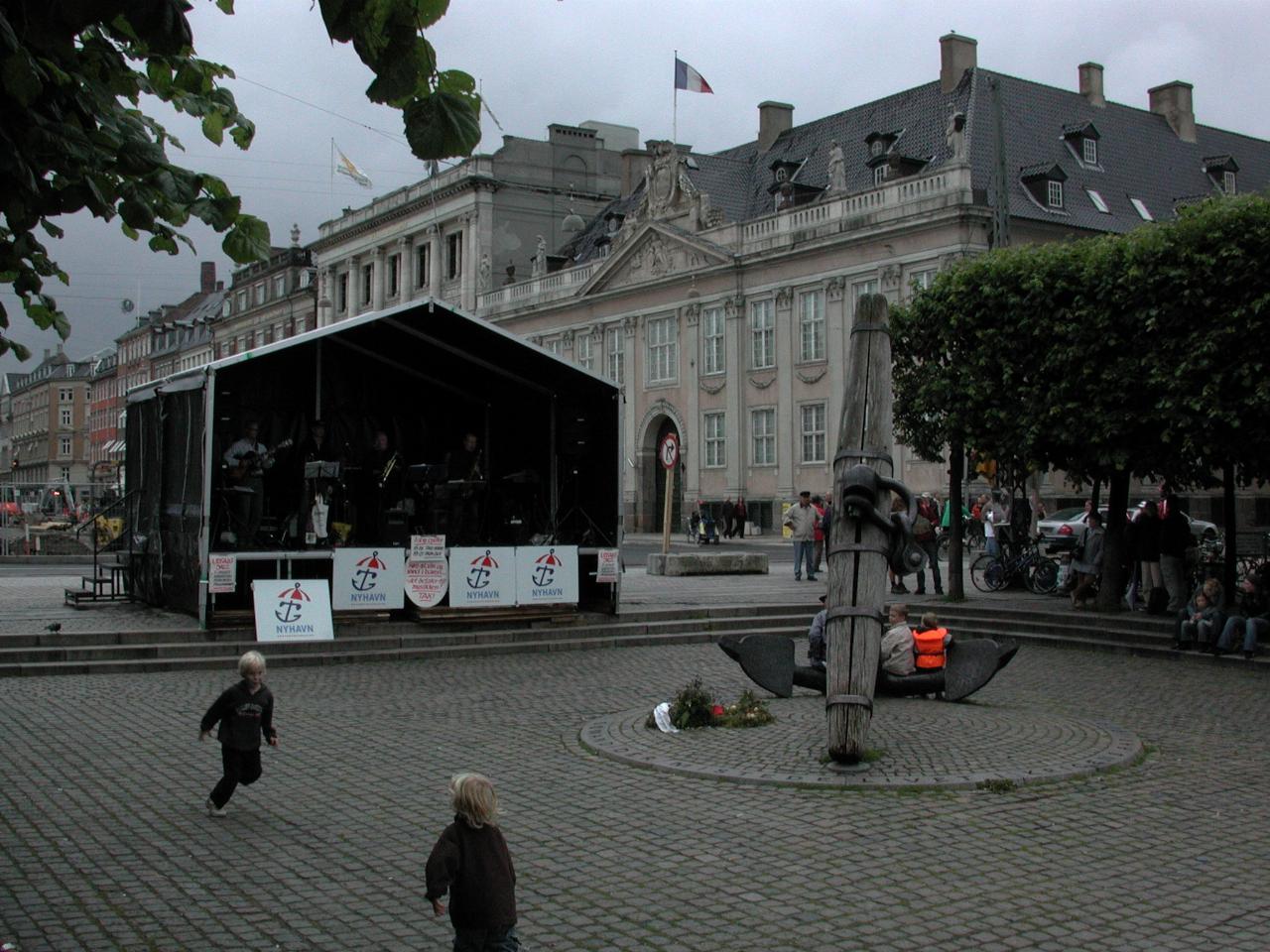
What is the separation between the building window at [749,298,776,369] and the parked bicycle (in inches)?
1067

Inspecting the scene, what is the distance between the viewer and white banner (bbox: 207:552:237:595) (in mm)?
16641

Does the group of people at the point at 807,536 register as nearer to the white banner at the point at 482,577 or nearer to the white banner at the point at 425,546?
the white banner at the point at 482,577

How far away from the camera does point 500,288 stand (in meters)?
66.6

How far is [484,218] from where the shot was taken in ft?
223

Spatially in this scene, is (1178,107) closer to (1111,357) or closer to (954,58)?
(954,58)

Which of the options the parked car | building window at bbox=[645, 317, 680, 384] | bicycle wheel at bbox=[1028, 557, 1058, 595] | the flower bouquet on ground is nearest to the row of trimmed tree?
bicycle wheel at bbox=[1028, 557, 1058, 595]

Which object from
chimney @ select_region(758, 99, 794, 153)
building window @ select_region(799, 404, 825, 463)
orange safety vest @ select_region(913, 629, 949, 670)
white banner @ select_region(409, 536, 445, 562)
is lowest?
orange safety vest @ select_region(913, 629, 949, 670)

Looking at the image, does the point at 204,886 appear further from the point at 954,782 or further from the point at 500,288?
the point at 500,288

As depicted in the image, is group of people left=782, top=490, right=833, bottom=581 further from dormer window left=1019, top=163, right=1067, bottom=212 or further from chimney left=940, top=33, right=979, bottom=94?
chimney left=940, top=33, right=979, bottom=94

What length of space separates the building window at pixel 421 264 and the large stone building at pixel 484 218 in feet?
0.18

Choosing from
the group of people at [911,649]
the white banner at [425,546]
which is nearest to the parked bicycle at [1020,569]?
the white banner at [425,546]

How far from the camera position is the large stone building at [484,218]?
68062mm

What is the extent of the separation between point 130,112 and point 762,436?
46.4m

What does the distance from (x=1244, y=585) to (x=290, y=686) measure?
49.7 ft
